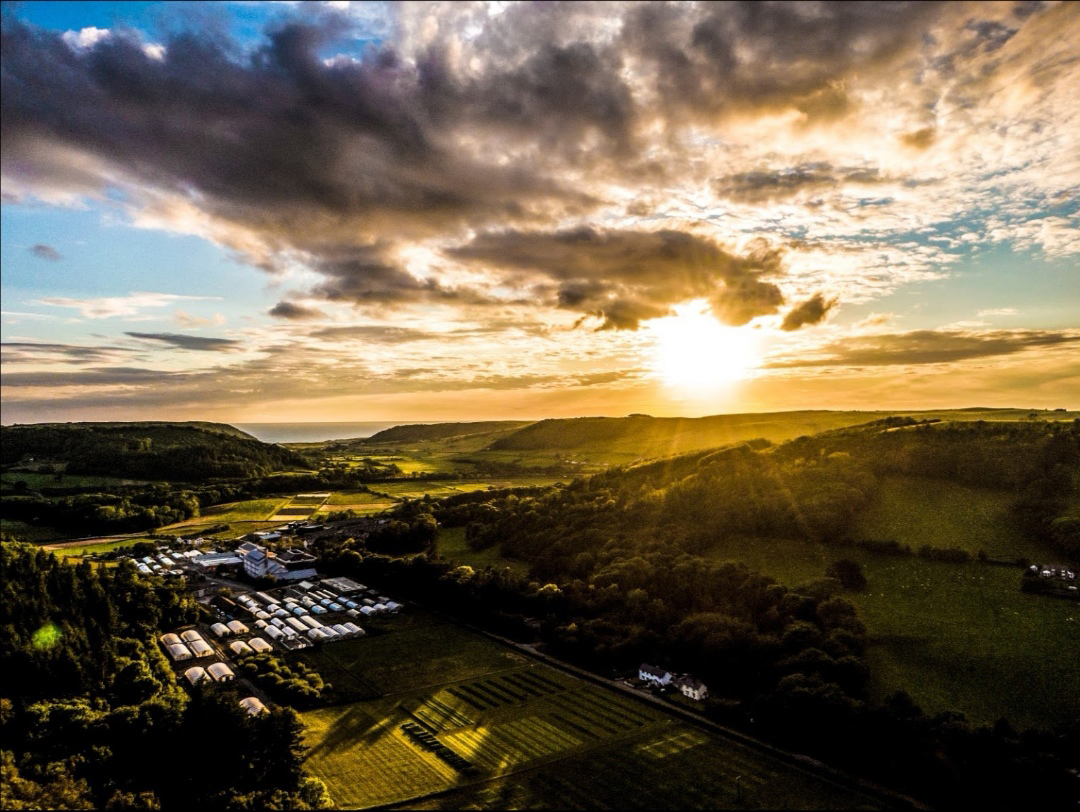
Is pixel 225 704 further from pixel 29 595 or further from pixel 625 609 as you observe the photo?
pixel 625 609

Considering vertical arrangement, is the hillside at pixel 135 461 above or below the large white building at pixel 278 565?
above

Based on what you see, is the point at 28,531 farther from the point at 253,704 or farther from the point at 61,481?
the point at 253,704

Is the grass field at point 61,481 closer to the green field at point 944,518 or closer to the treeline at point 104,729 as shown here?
the treeline at point 104,729

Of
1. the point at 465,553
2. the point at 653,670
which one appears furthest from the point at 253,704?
the point at 465,553

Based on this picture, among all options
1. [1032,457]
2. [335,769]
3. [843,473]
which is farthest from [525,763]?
[1032,457]

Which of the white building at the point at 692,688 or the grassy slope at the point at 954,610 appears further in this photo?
the white building at the point at 692,688

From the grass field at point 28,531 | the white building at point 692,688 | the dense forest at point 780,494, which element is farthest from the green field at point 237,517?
the white building at point 692,688
